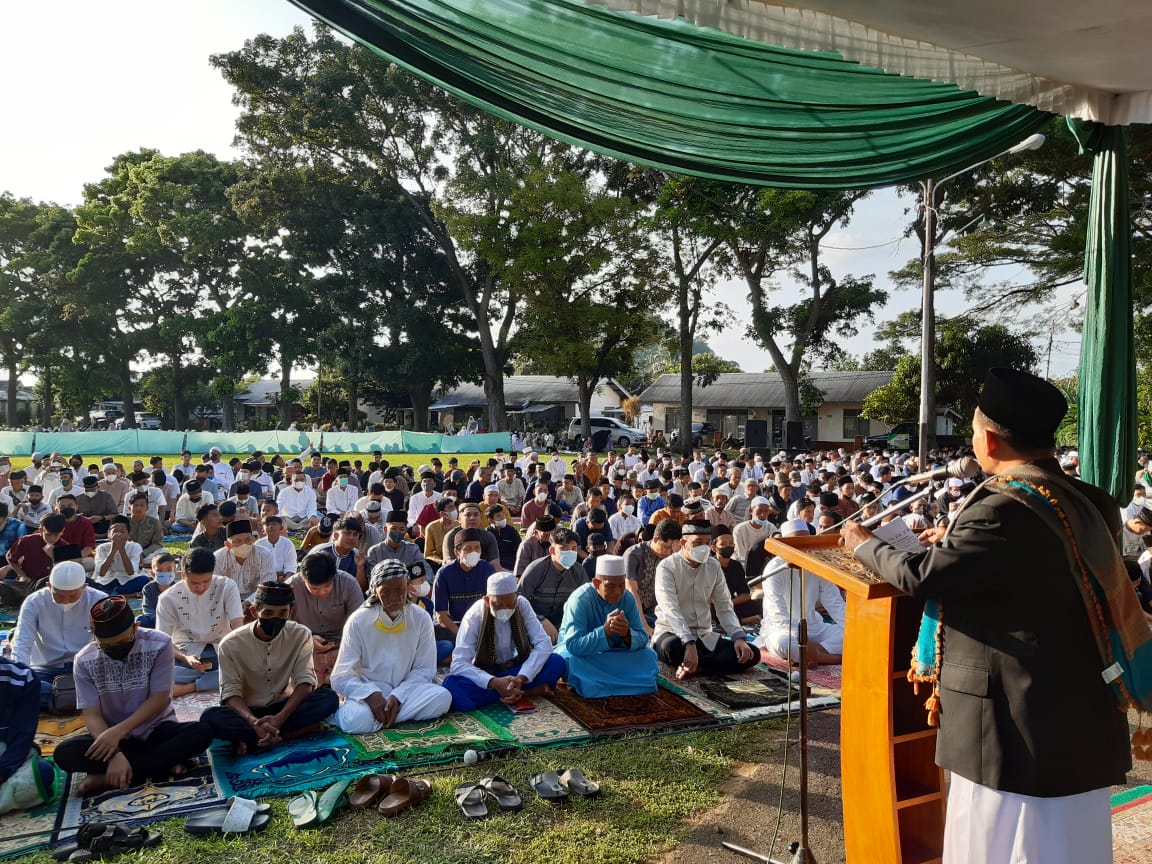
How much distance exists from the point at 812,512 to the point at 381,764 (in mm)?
6438

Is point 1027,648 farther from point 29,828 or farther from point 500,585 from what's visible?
point 29,828

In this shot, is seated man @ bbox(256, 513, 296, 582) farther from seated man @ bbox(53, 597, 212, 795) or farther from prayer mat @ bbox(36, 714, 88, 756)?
seated man @ bbox(53, 597, 212, 795)

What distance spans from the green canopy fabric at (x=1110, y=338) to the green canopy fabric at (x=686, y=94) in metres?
0.33

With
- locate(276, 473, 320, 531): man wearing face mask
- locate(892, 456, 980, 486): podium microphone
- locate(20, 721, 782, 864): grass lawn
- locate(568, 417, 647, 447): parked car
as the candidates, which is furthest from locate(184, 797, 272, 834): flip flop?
locate(568, 417, 647, 447): parked car

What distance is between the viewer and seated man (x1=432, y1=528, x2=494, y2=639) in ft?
22.6

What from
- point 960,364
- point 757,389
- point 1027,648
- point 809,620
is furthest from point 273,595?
point 757,389

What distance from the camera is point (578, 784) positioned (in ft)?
13.9

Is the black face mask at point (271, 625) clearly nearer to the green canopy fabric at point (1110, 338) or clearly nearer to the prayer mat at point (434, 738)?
the prayer mat at point (434, 738)

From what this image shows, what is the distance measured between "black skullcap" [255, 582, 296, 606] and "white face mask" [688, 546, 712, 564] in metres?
3.21

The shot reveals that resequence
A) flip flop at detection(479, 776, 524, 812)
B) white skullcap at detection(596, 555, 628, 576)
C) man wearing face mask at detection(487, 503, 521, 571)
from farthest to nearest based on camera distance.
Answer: man wearing face mask at detection(487, 503, 521, 571)
white skullcap at detection(596, 555, 628, 576)
flip flop at detection(479, 776, 524, 812)

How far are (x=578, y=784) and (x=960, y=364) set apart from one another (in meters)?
25.1

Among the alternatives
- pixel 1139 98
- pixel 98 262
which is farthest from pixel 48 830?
pixel 98 262

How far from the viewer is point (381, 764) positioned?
15.0 ft

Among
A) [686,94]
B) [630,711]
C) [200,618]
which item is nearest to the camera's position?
[686,94]
